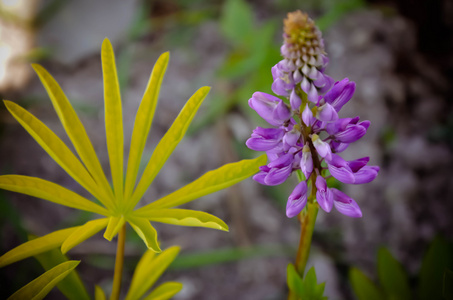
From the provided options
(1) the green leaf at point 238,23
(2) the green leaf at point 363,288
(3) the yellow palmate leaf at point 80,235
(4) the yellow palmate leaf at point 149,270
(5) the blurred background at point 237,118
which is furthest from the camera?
(1) the green leaf at point 238,23

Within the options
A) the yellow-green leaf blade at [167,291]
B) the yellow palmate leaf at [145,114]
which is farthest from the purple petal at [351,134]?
the yellow-green leaf blade at [167,291]

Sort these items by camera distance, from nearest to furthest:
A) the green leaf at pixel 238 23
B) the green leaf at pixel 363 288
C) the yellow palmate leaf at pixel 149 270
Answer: the yellow palmate leaf at pixel 149 270, the green leaf at pixel 363 288, the green leaf at pixel 238 23

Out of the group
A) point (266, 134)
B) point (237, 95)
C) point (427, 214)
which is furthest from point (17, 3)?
point (427, 214)

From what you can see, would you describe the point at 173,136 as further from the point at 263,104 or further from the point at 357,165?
the point at 357,165

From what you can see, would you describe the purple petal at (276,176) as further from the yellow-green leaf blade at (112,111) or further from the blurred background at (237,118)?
the blurred background at (237,118)

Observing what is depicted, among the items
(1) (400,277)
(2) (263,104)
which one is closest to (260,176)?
(2) (263,104)
